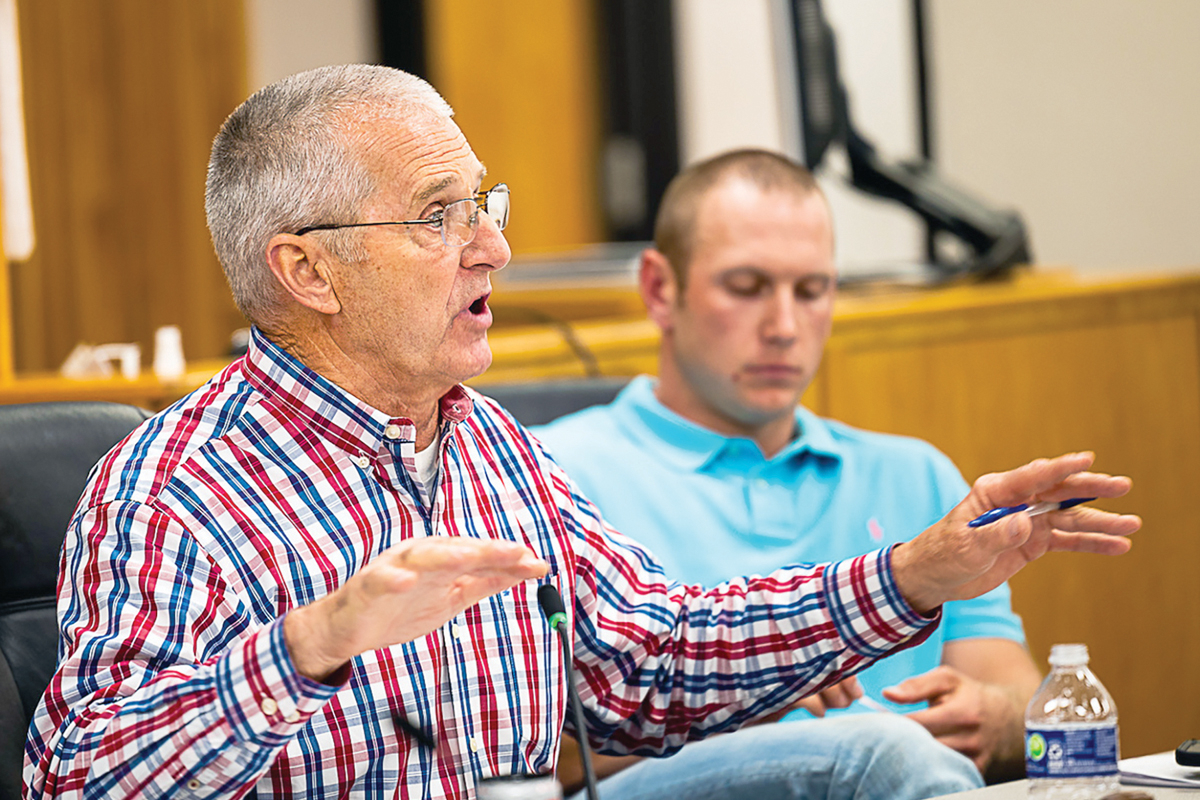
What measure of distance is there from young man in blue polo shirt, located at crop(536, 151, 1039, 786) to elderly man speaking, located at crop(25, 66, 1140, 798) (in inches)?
17.4

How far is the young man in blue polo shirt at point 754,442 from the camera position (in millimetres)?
1741

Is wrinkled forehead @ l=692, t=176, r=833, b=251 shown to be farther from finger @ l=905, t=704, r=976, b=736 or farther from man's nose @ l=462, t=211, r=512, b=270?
man's nose @ l=462, t=211, r=512, b=270

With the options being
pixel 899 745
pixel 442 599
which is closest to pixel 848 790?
pixel 899 745

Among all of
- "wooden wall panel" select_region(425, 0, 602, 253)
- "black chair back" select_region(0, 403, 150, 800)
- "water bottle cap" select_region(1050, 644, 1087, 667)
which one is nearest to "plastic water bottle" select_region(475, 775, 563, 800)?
"water bottle cap" select_region(1050, 644, 1087, 667)

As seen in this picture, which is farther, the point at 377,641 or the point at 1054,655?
the point at 1054,655

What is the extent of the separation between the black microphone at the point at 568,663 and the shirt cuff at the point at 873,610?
243mm

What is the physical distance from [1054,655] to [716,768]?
427mm

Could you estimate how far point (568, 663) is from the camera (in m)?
1.07

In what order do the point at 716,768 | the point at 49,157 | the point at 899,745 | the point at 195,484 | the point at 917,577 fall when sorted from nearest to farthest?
the point at 195,484 → the point at 917,577 → the point at 899,745 → the point at 716,768 → the point at 49,157

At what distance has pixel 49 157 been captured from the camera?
4.15 m

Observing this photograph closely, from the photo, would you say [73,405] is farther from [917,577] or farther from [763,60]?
[763,60]

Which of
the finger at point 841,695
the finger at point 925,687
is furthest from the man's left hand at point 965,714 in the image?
the finger at point 841,695

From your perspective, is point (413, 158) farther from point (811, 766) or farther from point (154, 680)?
point (811, 766)

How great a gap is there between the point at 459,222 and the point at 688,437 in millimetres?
763
